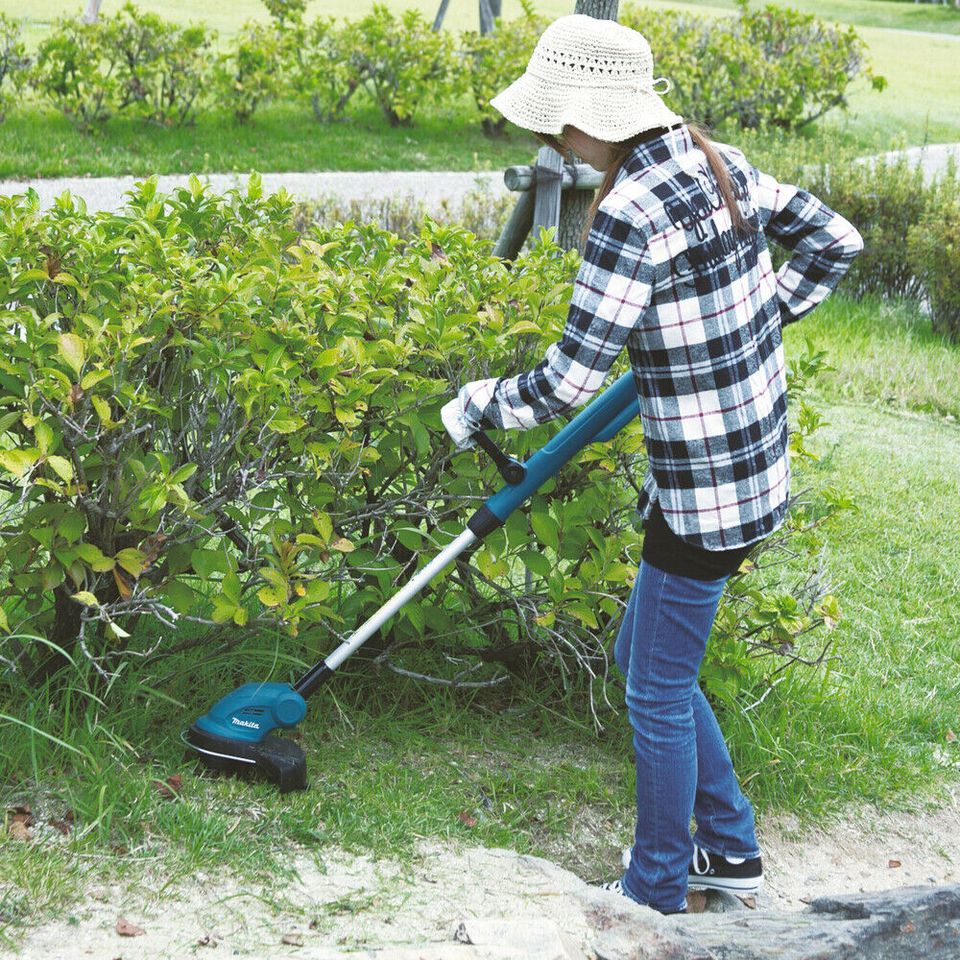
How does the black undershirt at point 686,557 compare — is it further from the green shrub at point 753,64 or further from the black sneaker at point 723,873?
the green shrub at point 753,64

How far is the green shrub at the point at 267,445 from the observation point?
9.73 feet

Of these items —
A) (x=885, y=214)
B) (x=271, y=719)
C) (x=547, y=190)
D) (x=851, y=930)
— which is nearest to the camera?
(x=851, y=930)

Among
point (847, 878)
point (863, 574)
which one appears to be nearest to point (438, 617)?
point (847, 878)

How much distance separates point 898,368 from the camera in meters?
8.23

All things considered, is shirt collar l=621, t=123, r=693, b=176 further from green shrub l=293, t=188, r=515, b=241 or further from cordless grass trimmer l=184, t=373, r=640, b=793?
green shrub l=293, t=188, r=515, b=241

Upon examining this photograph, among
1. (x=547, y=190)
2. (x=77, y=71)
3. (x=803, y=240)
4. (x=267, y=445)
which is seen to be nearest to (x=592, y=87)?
(x=803, y=240)

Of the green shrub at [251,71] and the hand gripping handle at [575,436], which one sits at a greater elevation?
the green shrub at [251,71]

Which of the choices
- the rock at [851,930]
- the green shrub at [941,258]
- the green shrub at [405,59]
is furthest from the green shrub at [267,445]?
the green shrub at [405,59]

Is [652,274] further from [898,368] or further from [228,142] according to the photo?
[228,142]

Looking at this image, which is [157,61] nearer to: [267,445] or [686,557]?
[267,445]

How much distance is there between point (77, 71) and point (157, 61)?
0.86 metres

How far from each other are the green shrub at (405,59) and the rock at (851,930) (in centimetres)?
1325

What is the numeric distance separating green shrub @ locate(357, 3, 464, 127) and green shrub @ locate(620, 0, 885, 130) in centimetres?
251

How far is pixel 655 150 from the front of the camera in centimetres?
252
